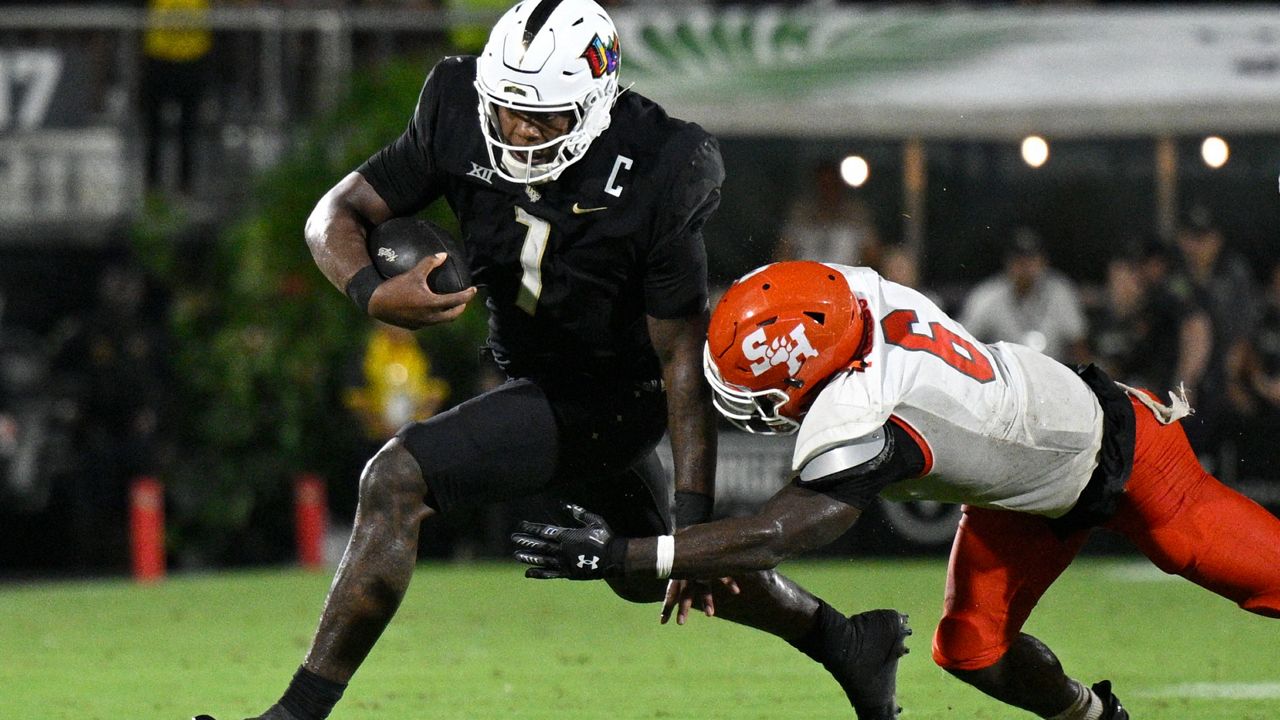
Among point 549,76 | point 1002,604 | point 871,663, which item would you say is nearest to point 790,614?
point 871,663

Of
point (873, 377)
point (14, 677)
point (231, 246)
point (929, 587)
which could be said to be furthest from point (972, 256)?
point (873, 377)

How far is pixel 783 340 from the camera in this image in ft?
14.2

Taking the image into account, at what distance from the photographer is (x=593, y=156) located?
490cm

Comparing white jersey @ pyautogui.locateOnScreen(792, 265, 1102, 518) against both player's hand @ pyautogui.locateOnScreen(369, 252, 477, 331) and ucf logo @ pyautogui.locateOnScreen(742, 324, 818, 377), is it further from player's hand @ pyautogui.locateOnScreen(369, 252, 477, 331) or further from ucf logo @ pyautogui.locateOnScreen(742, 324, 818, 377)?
player's hand @ pyautogui.locateOnScreen(369, 252, 477, 331)

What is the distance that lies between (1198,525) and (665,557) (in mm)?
1362

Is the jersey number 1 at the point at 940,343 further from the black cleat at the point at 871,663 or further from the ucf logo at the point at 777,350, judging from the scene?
the black cleat at the point at 871,663

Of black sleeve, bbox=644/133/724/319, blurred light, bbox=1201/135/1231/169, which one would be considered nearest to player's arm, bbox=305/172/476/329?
black sleeve, bbox=644/133/724/319

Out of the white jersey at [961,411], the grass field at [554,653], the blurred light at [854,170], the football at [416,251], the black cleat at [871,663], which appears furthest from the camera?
the blurred light at [854,170]

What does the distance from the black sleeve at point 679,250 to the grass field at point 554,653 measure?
153 centimetres

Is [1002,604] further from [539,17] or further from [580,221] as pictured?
[539,17]

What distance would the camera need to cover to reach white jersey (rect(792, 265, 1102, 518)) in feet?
14.2

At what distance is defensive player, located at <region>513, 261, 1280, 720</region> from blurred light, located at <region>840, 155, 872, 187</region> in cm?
713

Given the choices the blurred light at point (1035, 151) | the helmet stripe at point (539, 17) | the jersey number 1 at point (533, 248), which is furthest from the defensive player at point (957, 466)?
the blurred light at point (1035, 151)

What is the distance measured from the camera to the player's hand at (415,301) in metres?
4.62
